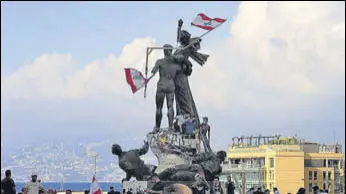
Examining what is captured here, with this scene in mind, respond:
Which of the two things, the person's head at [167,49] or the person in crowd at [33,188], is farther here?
the person's head at [167,49]

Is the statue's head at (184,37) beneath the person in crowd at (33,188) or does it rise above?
above

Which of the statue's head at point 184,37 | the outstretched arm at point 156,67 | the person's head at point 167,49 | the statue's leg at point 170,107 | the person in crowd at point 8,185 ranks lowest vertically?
the person in crowd at point 8,185

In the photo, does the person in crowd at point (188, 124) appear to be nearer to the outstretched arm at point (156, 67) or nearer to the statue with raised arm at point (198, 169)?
the statue with raised arm at point (198, 169)

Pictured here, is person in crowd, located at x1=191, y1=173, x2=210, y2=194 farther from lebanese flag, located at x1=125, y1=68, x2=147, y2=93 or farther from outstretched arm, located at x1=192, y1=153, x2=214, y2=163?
lebanese flag, located at x1=125, y1=68, x2=147, y2=93

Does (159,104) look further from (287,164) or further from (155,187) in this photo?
(287,164)

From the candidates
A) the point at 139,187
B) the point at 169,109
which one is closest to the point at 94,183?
the point at 139,187

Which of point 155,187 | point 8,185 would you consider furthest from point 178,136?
point 8,185

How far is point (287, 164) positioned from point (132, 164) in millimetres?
80552

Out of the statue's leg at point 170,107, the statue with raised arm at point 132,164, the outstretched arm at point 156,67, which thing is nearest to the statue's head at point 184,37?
the outstretched arm at point 156,67

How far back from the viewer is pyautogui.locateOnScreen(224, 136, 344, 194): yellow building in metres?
116

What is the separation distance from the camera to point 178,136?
40.3 metres

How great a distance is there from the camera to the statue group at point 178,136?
3909 cm

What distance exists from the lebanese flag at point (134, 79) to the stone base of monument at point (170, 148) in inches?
87.2

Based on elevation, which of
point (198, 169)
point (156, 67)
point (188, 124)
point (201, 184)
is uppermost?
point (156, 67)
